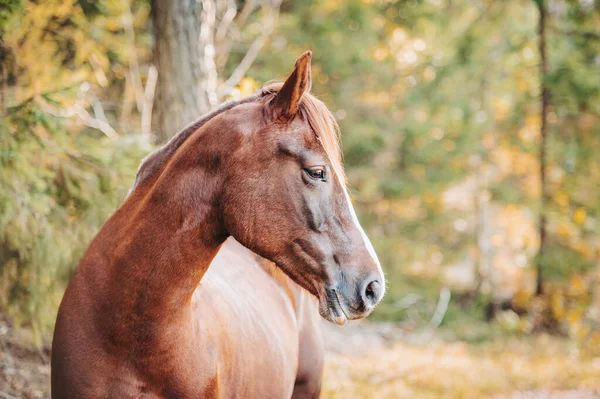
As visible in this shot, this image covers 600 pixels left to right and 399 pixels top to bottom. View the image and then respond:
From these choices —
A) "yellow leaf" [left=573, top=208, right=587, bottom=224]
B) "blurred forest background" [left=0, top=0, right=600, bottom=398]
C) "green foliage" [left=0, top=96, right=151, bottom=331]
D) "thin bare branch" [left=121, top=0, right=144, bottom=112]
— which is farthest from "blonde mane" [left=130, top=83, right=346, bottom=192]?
"yellow leaf" [left=573, top=208, right=587, bottom=224]

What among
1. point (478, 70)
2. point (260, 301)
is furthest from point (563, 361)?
point (260, 301)

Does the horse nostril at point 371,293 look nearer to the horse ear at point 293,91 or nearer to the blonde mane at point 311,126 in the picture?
the blonde mane at point 311,126

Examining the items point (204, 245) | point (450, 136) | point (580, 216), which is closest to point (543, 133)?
point (450, 136)

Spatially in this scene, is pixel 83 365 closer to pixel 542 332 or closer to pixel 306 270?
pixel 306 270

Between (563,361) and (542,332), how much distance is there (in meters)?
2.20

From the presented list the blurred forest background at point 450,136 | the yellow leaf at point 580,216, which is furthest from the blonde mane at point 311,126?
the yellow leaf at point 580,216

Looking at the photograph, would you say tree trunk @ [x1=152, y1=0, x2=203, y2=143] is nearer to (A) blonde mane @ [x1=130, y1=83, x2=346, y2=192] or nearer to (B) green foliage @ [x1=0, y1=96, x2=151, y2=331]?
(B) green foliage @ [x1=0, y1=96, x2=151, y2=331]

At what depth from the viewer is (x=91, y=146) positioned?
183 inches

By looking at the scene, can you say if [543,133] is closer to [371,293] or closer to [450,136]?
[450,136]

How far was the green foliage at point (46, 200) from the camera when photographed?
3816mm

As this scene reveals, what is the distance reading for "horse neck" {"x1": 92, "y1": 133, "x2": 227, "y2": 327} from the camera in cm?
227

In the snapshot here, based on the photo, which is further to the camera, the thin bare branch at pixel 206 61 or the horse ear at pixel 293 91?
the thin bare branch at pixel 206 61

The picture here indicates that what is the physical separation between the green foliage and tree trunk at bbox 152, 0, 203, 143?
1.21 feet

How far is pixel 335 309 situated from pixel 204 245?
61cm
